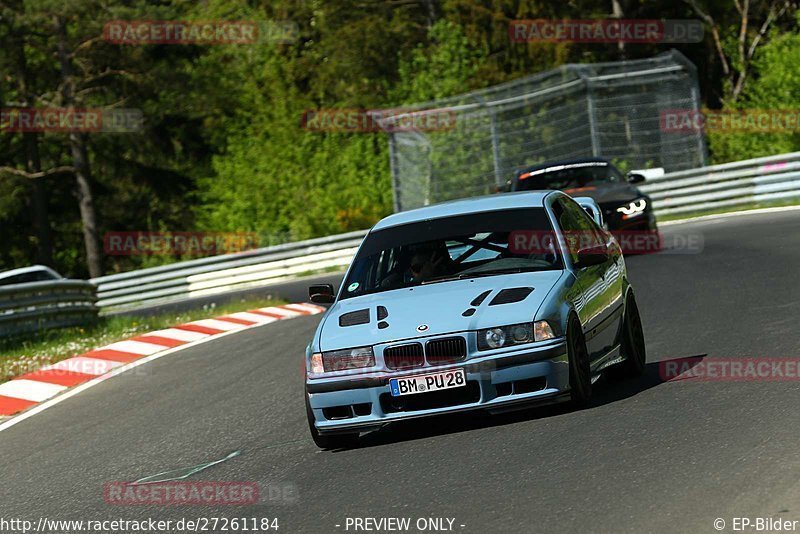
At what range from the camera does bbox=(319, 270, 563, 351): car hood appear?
8.10 metres

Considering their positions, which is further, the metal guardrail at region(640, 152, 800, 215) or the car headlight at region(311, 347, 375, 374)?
the metal guardrail at region(640, 152, 800, 215)

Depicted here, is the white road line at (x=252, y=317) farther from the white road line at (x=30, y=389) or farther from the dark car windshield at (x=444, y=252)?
the dark car windshield at (x=444, y=252)

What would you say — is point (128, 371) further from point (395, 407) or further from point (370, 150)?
point (370, 150)

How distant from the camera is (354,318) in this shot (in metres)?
8.60

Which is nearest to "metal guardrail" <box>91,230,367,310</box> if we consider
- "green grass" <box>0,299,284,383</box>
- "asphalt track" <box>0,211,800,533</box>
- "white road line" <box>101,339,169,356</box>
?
"green grass" <box>0,299,284,383</box>

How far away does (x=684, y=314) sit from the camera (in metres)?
13.2

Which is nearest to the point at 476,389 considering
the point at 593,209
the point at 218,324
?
the point at 593,209

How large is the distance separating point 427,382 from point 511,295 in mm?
A: 807

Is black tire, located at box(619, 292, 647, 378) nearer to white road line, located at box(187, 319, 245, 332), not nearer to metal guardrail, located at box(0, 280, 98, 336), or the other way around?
white road line, located at box(187, 319, 245, 332)

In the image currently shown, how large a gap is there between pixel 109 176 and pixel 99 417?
135ft

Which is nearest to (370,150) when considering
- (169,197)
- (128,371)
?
(169,197)

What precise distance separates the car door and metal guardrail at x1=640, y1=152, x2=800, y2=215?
1763cm

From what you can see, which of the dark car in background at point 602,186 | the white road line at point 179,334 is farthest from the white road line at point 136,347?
the dark car in background at point 602,186

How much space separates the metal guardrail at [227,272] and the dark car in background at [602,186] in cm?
806
